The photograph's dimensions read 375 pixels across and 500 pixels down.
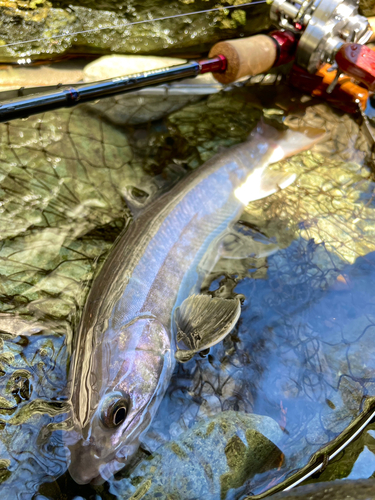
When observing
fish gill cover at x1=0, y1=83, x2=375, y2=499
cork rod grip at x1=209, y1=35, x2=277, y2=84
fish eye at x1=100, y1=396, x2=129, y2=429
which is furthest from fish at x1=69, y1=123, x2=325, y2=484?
cork rod grip at x1=209, y1=35, x2=277, y2=84

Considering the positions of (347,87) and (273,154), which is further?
(347,87)

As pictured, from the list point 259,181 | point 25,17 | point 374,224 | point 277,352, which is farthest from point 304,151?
point 25,17

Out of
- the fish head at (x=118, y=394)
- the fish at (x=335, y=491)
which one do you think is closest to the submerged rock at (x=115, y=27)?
the fish head at (x=118, y=394)

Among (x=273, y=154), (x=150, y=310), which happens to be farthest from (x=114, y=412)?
(x=273, y=154)

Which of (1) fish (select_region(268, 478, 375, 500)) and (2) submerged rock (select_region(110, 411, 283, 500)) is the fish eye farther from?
Result: (1) fish (select_region(268, 478, 375, 500))

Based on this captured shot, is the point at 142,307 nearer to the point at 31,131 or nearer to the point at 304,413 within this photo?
the point at 304,413

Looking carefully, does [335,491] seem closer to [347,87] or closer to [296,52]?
[347,87]

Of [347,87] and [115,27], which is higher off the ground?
[347,87]
